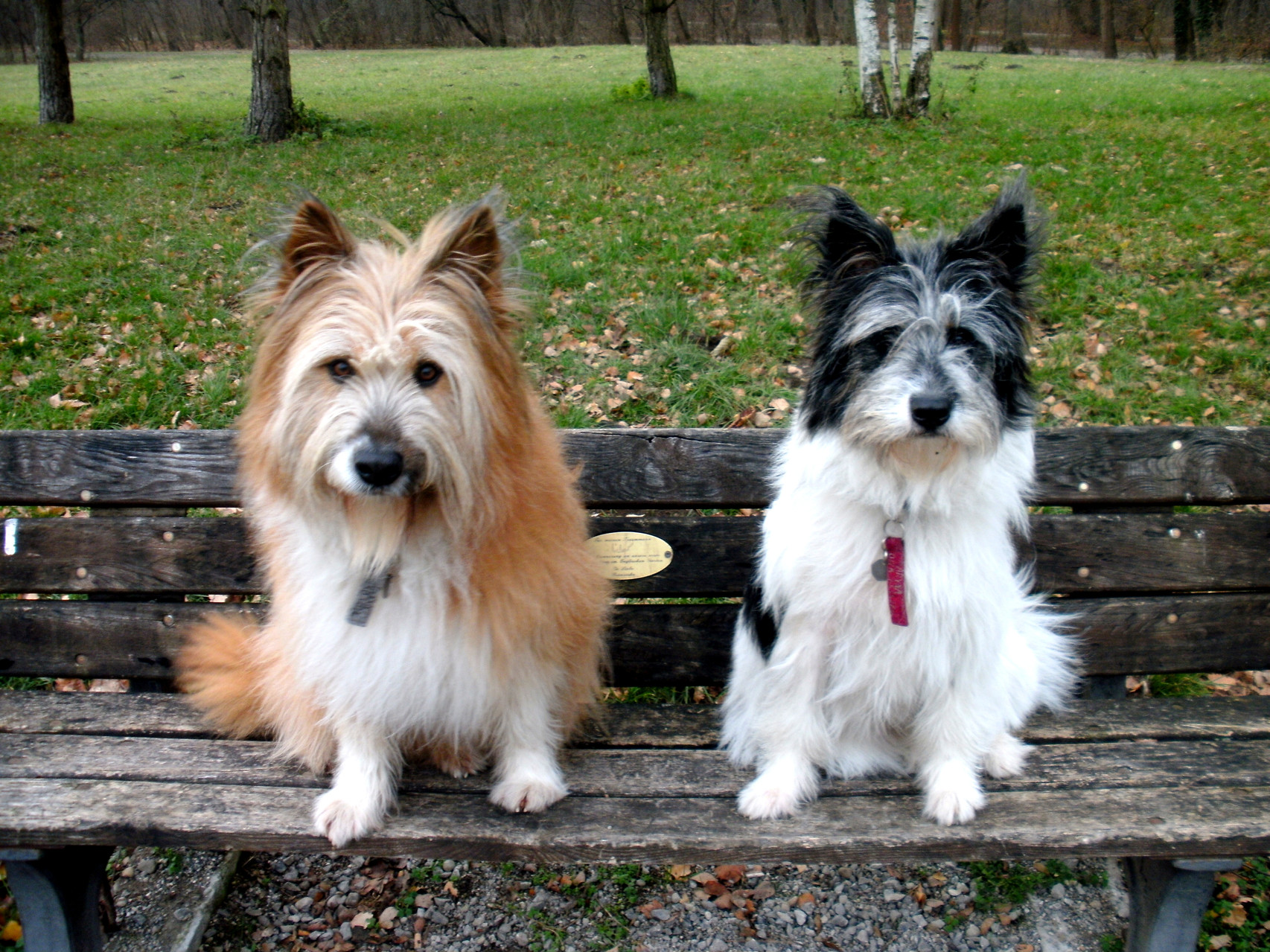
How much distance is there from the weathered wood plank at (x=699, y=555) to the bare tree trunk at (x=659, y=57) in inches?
570

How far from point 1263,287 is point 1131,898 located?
498 cm

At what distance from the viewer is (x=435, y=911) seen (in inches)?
114

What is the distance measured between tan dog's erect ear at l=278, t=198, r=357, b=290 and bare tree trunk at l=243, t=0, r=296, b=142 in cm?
1087

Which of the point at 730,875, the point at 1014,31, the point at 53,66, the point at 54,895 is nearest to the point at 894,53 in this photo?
the point at 730,875

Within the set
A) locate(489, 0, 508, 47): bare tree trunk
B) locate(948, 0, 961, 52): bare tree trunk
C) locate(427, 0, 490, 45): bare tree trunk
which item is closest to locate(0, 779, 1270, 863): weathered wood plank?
locate(427, 0, 490, 45): bare tree trunk

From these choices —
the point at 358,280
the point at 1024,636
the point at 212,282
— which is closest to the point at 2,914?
the point at 358,280

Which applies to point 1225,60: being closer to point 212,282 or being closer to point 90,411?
point 212,282

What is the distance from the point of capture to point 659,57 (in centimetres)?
1561

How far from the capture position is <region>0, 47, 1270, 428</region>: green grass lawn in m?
4.78

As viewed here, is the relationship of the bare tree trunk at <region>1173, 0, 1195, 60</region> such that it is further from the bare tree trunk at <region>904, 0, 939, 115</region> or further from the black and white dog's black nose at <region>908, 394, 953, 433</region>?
the black and white dog's black nose at <region>908, 394, 953, 433</region>

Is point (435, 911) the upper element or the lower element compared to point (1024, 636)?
lower

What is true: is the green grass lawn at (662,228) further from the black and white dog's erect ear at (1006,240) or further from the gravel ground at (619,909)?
the gravel ground at (619,909)

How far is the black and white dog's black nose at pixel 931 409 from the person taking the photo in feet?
6.29

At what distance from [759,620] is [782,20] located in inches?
1381
